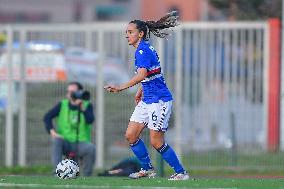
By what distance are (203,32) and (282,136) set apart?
9.01ft

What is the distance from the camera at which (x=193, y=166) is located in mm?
28094

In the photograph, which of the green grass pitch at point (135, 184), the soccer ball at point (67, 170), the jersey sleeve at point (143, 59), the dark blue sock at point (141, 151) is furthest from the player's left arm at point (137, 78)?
the soccer ball at point (67, 170)

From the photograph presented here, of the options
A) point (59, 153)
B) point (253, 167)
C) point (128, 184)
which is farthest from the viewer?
point (253, 167)

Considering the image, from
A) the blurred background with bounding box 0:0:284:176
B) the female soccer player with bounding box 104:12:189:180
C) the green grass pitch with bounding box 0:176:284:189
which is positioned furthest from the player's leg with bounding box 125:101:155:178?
the blurred background with bounding box 0:0:284:176

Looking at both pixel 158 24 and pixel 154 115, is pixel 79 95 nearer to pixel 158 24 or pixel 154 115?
pixel 158 24

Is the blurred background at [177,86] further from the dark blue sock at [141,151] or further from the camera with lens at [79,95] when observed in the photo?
the dark blue sock at [141,151]

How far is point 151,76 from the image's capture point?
56.4 feet

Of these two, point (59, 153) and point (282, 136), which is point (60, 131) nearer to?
point (59, 153)

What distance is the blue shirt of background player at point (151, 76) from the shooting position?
17062 millimetres

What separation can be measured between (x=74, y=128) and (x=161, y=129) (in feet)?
20.3

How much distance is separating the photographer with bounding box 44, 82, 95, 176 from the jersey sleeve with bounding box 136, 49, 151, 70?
5944 mm

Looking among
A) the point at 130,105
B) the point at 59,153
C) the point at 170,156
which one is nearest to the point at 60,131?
the point at 59,153

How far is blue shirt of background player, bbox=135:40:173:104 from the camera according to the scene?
56.0ft

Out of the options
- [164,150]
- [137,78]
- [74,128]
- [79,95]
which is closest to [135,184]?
[164,150]
